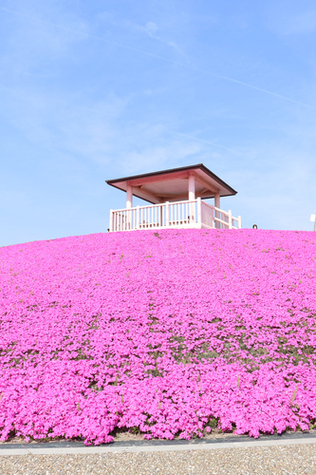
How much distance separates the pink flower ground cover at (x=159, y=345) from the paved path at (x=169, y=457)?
0.21 metres

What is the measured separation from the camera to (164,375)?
21.0ft

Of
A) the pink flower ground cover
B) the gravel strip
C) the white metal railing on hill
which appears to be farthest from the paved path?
the white metal railing on hill

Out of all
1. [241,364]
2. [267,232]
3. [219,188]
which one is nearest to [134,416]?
[241,364]

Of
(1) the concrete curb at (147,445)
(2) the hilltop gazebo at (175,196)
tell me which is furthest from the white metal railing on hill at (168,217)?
(1) the concrete curb at (147,445)

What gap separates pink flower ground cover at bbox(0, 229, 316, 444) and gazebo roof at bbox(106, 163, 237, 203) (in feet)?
32.7

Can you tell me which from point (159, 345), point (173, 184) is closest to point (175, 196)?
point (173, 184)

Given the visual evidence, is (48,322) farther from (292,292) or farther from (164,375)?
(292,292)

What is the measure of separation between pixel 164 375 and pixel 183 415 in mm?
1274

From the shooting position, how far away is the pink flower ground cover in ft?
17.2

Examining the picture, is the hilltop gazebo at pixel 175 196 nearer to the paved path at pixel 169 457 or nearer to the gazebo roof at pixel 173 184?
the gazebo roof at pixel 173 184

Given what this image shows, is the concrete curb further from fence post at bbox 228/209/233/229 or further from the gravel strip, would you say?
fence post at bbox 228/209/233/229

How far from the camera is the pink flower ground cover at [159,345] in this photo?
524 centimetres

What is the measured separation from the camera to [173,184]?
25.0 meters

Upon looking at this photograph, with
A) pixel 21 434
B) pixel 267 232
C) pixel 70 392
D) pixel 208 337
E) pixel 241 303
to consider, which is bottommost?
pixel 21 434
